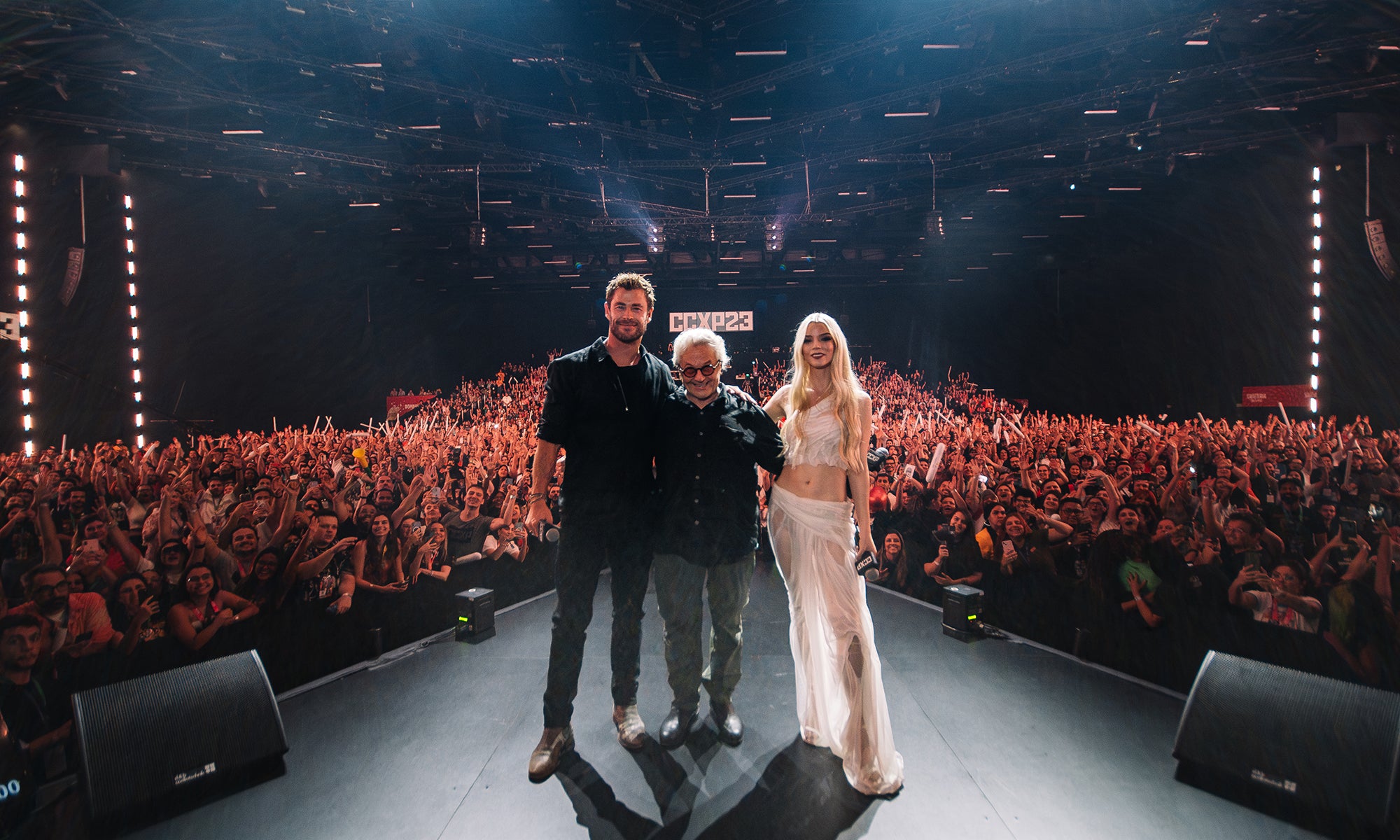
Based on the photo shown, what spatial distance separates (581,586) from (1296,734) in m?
2.34

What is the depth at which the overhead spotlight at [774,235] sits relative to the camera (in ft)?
25.5

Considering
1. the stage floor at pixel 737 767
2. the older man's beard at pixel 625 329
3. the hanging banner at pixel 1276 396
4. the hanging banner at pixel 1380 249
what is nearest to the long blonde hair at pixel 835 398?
the older man's beard at pixel 625 329

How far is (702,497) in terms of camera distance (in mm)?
2076

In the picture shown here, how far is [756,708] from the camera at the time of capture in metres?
2.52

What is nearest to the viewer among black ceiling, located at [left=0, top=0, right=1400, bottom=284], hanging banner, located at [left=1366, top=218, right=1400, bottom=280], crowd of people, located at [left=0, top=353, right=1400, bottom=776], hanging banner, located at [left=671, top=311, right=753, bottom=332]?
crowd of people, located at [left=0, top=353, right=1400, bottom=776]

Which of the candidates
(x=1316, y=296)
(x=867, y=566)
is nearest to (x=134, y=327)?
(x=867, y=566)

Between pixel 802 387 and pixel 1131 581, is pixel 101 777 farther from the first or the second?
pixel 1131 581

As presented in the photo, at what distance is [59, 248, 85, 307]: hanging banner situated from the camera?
597 centimetres

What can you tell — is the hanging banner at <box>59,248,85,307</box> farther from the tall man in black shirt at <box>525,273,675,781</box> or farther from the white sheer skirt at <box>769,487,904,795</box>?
the white sheer skirt at <box>769,487,904,795</box>

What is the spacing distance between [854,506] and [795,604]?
436mm

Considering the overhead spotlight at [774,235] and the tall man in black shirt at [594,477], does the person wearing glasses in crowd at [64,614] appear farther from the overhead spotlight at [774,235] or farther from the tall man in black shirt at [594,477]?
the overhead spotlight at [774,235]

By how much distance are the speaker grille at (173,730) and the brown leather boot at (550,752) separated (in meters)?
0.88

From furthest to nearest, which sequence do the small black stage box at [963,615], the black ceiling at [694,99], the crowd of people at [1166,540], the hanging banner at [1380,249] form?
the hanging banner at [1380,249], the black ceiling at [694,99], the small black stage box at [963,615], the crowd of people at [1166,540]

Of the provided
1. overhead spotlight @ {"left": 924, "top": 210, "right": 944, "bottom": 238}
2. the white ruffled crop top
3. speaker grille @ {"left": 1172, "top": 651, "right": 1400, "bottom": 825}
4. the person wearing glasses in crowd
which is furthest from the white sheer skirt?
overhead spotlight @ {"left": 924, "top": 210, "right": 944, "bottom": 238}
